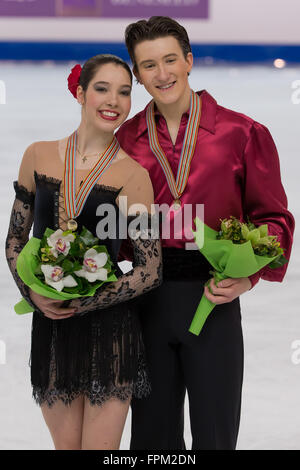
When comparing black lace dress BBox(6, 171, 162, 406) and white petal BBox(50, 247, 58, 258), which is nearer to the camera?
white petal BBox(50, 247, 58, 258)

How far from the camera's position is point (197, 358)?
103 inches

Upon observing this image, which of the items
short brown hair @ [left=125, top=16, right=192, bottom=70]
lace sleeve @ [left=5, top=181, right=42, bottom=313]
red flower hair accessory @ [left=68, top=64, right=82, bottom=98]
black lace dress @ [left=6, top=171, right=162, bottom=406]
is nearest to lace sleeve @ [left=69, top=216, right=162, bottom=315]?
black lace dress @ [left=6, top=171, right=162, bottom=406]

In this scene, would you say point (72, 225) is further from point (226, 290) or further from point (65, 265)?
point (226, 290)

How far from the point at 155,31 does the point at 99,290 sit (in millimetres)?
792

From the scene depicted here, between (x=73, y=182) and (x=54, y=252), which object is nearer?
(x=54, y=252)

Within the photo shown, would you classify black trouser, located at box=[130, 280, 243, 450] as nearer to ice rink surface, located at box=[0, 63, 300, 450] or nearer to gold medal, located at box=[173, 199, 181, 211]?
gold medal, located at box=[173, 199, 181, 211]

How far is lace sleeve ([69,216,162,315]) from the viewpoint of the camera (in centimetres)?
243

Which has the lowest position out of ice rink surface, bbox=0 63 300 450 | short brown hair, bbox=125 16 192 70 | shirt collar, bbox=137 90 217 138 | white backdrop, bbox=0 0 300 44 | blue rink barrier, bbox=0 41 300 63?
ice rink surface, bbox=0 63 300 450

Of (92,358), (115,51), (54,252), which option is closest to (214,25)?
(115,51)

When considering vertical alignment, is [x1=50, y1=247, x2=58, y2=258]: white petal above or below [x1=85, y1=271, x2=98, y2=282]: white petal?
above

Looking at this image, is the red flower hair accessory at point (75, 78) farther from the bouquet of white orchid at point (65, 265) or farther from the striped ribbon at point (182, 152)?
the bouquet of white orchid at point (65, 265)

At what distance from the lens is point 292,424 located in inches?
145

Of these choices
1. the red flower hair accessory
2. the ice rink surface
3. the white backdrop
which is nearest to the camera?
the red flower hair accessory
